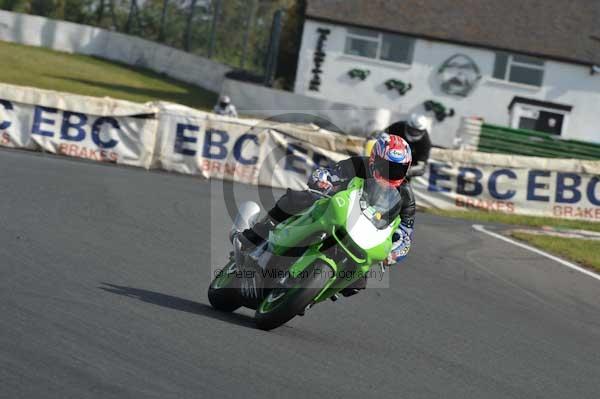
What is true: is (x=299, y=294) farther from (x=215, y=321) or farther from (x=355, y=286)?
(x=215, y=321)

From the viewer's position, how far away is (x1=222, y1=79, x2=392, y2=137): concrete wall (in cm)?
3409

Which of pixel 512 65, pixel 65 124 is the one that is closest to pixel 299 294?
pixel 65 124

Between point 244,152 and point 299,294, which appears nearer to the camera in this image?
point 299,294

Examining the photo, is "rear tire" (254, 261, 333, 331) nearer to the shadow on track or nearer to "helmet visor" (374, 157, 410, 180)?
the shadow on track

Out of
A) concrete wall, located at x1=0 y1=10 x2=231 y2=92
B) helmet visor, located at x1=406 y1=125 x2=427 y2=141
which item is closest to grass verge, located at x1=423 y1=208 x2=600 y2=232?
helmet visor, located at x1=406 y1=125 x2=427 y2=141

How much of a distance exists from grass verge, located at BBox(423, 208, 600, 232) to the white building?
22752 millimetres

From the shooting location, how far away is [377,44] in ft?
142

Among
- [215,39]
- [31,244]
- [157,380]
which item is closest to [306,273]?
[157,380]

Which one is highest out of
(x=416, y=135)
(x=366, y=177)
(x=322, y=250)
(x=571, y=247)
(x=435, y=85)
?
(x=435, y=85)

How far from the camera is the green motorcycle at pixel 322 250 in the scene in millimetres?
6965

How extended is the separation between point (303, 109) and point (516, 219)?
59.1 feet

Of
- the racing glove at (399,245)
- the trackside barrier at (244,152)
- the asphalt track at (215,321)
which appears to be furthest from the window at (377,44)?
the racing glove at (399,245)

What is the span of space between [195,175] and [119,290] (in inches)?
424

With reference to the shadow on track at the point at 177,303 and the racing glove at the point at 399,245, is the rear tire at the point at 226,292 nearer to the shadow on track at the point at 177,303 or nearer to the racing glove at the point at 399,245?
the shadow on track at the point at 177,303
